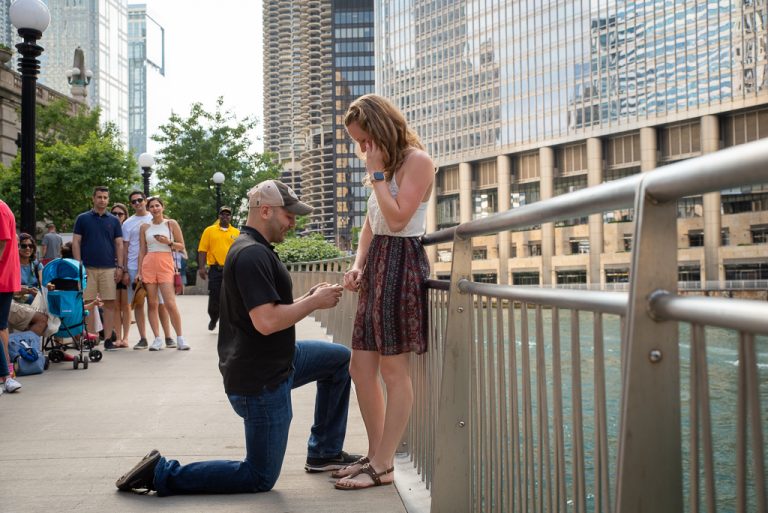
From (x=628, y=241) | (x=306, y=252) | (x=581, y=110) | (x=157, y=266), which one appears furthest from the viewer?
(x=581, y=110)

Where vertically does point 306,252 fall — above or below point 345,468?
above

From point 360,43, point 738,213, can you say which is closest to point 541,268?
point 738,213

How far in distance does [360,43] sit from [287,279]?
584ft

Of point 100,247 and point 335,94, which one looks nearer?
point 100,247

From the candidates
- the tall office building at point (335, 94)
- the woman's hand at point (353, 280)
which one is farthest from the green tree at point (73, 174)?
the tall office building at point (335, 94)

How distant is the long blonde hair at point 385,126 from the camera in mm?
4059

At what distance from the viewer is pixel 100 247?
10883 mm

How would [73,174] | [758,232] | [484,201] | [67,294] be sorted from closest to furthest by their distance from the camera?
[67,294] → [73,174] → [758,232] → [484,201]

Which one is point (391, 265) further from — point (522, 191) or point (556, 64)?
point (556, 64)

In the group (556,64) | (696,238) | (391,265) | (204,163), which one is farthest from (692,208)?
(391,265)

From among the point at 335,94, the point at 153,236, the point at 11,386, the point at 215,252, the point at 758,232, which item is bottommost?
the point at 11,386

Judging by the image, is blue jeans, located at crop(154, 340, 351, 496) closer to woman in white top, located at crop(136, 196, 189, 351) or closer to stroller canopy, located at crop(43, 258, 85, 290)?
stroller canopy, located at crop(43, 258, 85, 290)

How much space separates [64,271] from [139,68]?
155291 mm

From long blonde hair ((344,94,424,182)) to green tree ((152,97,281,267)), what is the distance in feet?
170
